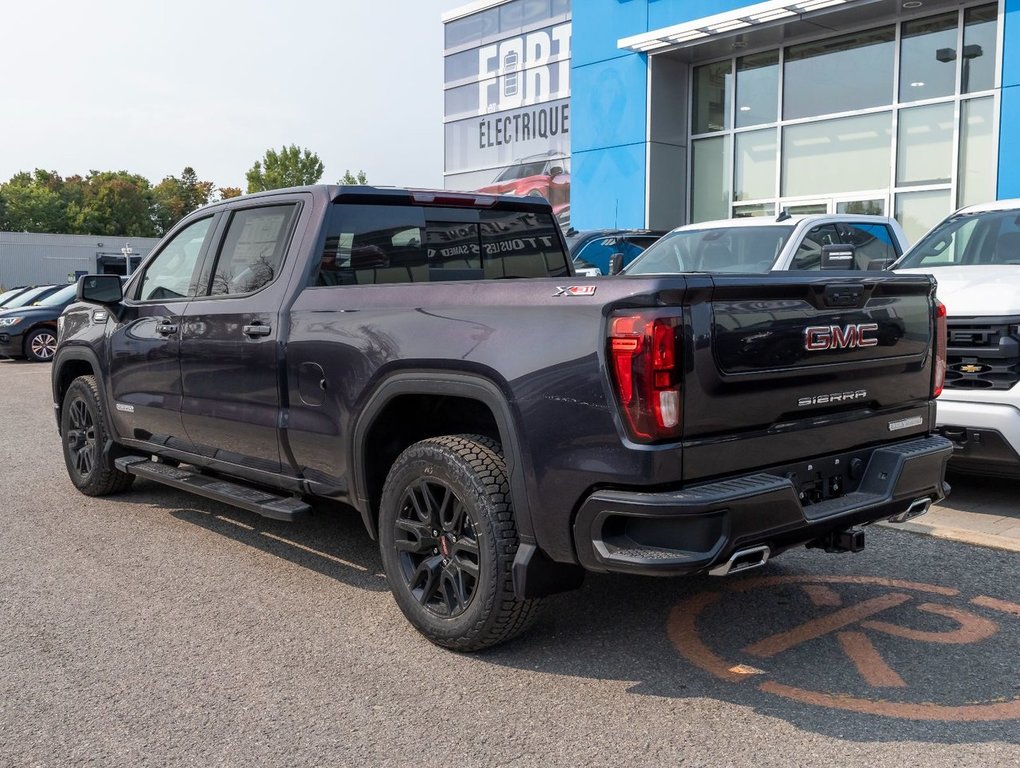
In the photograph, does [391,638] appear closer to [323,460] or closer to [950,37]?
[323,460]

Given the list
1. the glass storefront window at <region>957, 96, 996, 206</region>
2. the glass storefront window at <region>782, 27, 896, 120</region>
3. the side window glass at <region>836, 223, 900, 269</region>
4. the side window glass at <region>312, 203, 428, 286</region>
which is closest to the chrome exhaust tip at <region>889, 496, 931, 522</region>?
the side window glass at <region>312, 203, 428, 286</region>

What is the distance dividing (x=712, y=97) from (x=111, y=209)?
311ft

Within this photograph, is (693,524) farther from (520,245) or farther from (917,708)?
(520,245)

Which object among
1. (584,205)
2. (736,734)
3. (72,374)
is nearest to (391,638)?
(736,734)

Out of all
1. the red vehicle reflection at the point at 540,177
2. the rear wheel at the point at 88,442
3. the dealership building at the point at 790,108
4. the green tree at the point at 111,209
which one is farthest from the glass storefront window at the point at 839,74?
the green tree at the point at 111,209

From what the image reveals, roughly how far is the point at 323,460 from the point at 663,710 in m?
1.92

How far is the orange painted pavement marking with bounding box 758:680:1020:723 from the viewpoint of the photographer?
3.35 metres

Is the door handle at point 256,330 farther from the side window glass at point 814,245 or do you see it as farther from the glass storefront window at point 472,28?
the glass storefront window at point 472,28

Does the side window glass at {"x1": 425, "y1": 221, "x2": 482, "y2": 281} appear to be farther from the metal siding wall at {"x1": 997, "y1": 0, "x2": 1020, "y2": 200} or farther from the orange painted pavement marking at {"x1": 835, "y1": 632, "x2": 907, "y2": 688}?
the metal siding wall at {"x1": 997, "y1": 0, "x2": 1020, "y2": 200}

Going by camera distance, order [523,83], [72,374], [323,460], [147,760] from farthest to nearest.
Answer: [523,83], [72,374], [323,460], [147,760]

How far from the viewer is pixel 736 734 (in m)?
3.26

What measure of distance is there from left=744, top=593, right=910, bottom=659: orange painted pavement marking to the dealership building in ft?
36.9

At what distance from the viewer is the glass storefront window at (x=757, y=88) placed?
693 inches

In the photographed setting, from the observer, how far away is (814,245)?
8258 millimetres
